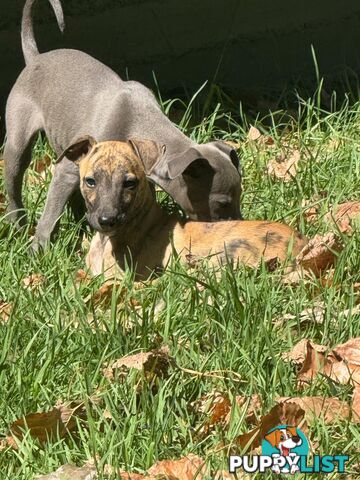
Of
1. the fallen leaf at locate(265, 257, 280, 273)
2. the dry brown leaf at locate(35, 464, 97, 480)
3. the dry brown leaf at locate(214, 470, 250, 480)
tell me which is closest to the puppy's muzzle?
the fallen leaf at locate(265, 257, 280, 273)

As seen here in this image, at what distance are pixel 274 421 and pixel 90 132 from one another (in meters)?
2.94

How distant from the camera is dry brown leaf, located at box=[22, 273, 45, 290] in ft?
17.1

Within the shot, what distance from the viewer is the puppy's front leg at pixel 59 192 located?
616 cm

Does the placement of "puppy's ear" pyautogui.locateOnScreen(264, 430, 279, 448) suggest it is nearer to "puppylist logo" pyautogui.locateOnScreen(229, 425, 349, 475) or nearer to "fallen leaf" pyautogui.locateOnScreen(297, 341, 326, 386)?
"puppylist logo" pyautogui.locateOnScreen(229, 425, 349, 475)

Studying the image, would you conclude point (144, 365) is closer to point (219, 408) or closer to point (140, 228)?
point (219, 408)

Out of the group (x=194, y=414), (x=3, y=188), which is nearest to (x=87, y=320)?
(x=194, y=414)

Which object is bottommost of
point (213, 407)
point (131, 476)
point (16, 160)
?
point (16, 160)

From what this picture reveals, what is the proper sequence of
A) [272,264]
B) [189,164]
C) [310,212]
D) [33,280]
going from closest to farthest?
[272,264], [33,280], [189,164], [310,212]

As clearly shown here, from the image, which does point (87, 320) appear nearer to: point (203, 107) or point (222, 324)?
point (222, 324)

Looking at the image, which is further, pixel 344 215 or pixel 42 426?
pixel 344 215

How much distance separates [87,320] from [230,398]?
0.87 m

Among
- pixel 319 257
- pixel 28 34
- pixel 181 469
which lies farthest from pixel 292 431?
pixel 28 34

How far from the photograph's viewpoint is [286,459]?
142 inches

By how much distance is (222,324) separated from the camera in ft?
14.8
